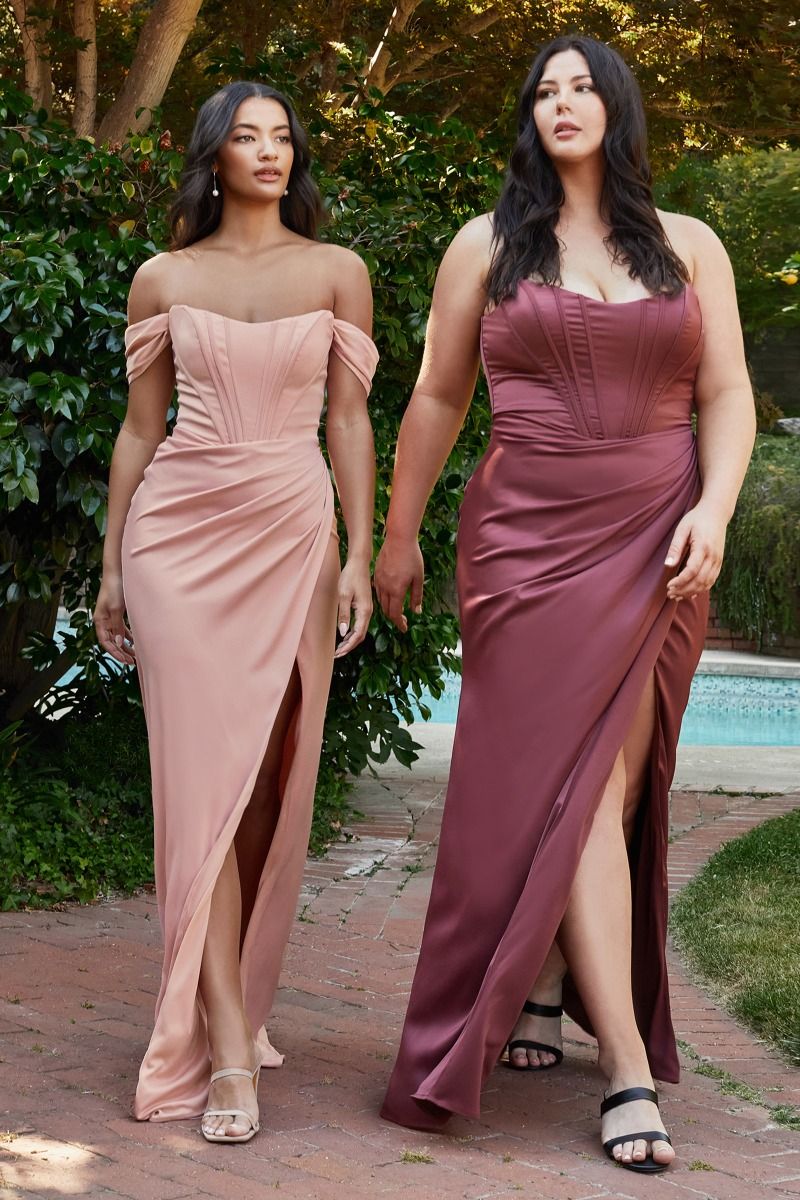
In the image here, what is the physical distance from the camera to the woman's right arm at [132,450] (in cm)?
334

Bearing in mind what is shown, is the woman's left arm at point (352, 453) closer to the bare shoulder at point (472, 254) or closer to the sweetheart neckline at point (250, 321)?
the sweetheart neckline at point (250, 321)

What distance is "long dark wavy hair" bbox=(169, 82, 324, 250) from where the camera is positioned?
3230 mm

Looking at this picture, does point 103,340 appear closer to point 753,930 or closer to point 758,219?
point 753,930

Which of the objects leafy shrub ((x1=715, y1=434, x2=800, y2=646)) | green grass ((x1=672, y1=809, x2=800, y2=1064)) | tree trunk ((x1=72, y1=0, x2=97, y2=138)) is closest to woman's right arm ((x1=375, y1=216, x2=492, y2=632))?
green grass ((x1=672, y1=809, x2=800, y2=1064))

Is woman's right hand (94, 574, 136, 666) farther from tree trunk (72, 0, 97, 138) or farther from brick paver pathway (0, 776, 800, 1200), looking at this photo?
tree trunk (72, 0, 97, 138)

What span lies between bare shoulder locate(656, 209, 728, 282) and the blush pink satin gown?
0.75 m

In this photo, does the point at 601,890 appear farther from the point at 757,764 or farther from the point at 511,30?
the point at 511,30

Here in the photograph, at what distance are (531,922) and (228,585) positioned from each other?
0.95 meters

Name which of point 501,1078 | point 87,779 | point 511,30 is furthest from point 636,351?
Result: point 511,30

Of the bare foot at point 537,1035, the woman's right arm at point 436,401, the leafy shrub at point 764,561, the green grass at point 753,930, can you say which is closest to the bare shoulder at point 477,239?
the woman's right arm at point 436,401

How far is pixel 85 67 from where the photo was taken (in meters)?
8.36

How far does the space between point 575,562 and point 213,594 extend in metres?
0.77

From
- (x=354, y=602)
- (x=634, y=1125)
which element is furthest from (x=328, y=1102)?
(x=354, y=602)

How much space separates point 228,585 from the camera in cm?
314
